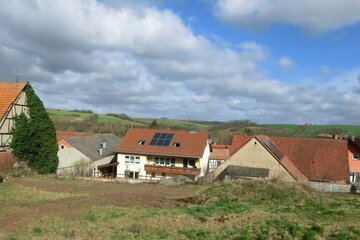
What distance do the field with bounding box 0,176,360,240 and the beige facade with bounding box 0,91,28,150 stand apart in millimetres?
13460

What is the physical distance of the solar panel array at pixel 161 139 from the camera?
59.1 m

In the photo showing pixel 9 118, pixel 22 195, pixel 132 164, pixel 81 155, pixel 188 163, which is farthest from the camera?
pixel 132 164

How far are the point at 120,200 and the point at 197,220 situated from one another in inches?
246

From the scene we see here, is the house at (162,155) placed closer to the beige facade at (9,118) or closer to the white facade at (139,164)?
the white facade at (139,164)

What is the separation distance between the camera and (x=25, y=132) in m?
39.2

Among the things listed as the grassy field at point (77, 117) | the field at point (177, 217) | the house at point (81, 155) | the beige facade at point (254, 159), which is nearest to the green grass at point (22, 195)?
the field at point (177, 217)

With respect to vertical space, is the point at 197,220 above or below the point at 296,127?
below

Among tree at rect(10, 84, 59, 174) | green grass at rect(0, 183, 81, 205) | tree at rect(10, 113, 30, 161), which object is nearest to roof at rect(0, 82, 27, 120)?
tree at rect(10, 84, 59, 174)

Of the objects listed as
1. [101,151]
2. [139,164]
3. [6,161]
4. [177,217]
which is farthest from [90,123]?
[177,217]

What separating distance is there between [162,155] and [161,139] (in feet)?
10.1

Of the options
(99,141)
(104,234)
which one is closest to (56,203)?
(104,234)

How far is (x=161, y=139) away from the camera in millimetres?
59750

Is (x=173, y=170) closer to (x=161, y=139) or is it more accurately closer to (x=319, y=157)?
(x=161, y=139)

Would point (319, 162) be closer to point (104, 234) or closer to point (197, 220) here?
point (197, 220)
